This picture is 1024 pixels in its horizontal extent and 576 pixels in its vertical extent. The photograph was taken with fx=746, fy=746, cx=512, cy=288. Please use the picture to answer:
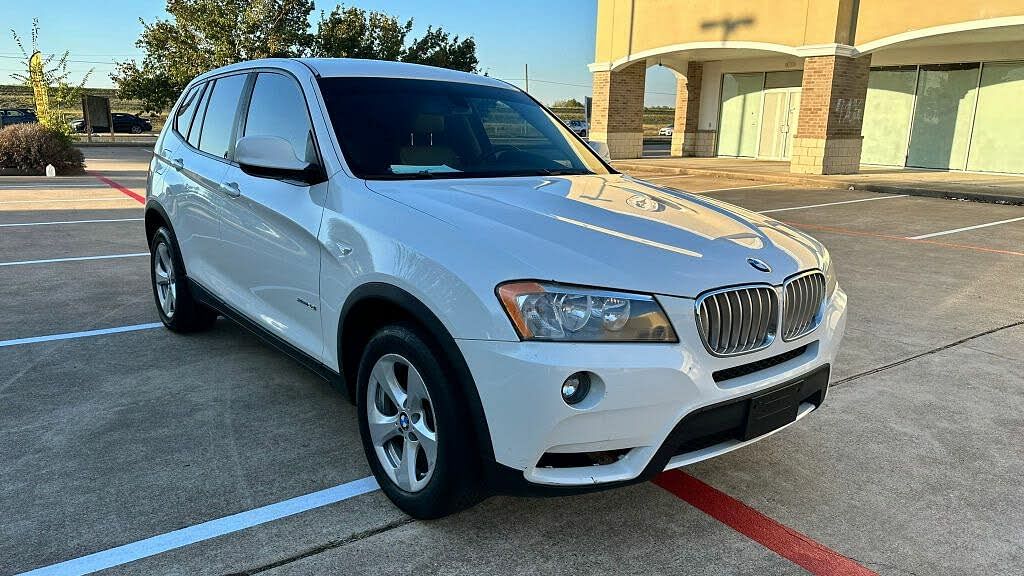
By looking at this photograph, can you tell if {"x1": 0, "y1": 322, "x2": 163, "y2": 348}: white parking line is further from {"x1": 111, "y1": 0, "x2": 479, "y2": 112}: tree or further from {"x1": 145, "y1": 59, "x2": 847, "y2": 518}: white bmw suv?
{"x1": 111, "y1": 0, "x2": 479, "y2": 112}: tree

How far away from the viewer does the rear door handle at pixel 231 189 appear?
3927 mm

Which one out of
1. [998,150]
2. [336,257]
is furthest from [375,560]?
[998,150]

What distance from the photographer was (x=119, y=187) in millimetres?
15039

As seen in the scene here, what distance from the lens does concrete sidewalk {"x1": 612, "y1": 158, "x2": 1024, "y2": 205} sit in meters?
15.3

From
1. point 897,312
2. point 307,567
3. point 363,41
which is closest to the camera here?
point 307,567

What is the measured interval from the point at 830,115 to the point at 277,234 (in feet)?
60.1

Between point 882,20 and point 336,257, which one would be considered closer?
point 336,257

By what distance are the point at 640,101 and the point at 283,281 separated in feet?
75.4

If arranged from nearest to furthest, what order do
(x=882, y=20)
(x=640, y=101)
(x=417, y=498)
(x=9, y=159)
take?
(x=417, y=498) < (x=9, y=159) < (x=882, y=20) < (x=640, y=101)

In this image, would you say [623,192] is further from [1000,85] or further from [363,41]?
[363,41]

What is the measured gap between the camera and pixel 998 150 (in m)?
20.1

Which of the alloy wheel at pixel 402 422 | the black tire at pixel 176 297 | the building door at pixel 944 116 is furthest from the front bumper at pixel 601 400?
the building door at pixel 944 116

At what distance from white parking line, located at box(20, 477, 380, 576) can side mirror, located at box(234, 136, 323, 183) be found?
1.35 metres

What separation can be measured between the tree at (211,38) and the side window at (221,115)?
3050cm
